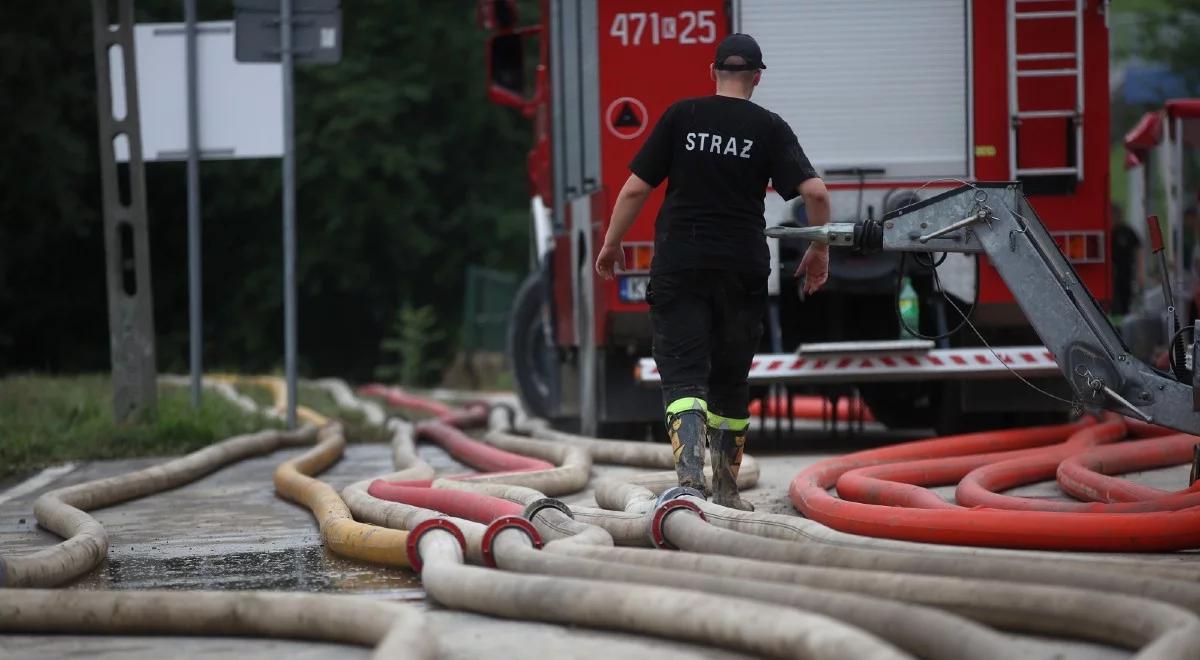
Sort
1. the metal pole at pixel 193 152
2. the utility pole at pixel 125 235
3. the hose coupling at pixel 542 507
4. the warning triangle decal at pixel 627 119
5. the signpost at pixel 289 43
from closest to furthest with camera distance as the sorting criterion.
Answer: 1. the hose coupling at pixel 542 507
2. the warning triangle decal at pixel 627 119
3. the utility pole at pixel 125 235
4. the signpost at pixel 289 43
5. the metal pole at pixel 193 152

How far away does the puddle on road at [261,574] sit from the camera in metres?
6.17

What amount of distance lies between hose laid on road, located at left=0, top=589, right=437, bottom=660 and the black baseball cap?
3167 mm

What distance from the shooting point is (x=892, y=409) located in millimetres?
13523

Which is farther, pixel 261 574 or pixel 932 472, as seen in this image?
pixel 932 472

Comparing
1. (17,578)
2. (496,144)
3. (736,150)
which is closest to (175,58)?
(736,150)

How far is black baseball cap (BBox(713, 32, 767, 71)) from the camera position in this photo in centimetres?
762

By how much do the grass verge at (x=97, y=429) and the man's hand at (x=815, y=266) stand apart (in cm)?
524

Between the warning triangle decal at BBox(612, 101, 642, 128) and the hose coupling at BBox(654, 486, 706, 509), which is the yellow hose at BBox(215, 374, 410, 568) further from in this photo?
the warning triangle decal at BBox(612, 101, 642, 128)

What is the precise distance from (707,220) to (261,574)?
2256mm

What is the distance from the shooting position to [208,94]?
14180 millimetres

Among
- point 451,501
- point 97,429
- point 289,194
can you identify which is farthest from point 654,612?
point 289,194

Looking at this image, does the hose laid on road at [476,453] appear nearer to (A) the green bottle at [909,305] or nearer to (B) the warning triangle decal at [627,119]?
(B) the warning triangle decal at [627,119]

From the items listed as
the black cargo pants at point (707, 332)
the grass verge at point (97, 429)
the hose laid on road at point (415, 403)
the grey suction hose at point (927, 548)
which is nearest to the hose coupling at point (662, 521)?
the grey suction hose at point (927, 548)

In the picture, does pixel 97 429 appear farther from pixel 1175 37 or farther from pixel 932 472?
pixel 1175 37
